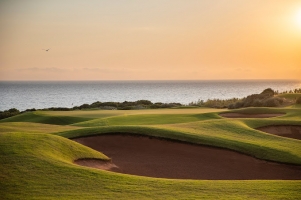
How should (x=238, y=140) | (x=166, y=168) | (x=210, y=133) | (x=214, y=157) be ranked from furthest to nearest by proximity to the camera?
1. (x=210, y=133)
2. (x=238, y=140)
3. (x=214, y=157)
4. (x=166, y=168)

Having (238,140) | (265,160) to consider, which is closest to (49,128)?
(238,140)

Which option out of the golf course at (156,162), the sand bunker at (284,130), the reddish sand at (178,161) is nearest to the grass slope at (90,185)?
the golf course at (156,162)

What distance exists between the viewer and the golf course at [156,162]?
12008 mm

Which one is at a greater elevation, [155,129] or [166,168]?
[155,129]

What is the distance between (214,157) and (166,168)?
2938 millimetres

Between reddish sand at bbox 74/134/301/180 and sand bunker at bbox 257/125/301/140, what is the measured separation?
6984mm

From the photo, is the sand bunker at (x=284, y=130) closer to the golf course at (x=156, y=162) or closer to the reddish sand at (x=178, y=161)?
the golf course at (x=156, y=162)

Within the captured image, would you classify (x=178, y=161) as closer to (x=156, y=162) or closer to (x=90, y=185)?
(x=156, y=162)

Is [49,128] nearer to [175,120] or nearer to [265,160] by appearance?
[175,120]

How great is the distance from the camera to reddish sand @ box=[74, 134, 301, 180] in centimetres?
1666

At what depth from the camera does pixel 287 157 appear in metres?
18.2

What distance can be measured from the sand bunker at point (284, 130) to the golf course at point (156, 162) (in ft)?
0.20

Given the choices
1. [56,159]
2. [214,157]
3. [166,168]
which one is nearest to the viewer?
[56,159]

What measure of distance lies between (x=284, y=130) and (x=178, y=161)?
998 centimetres
